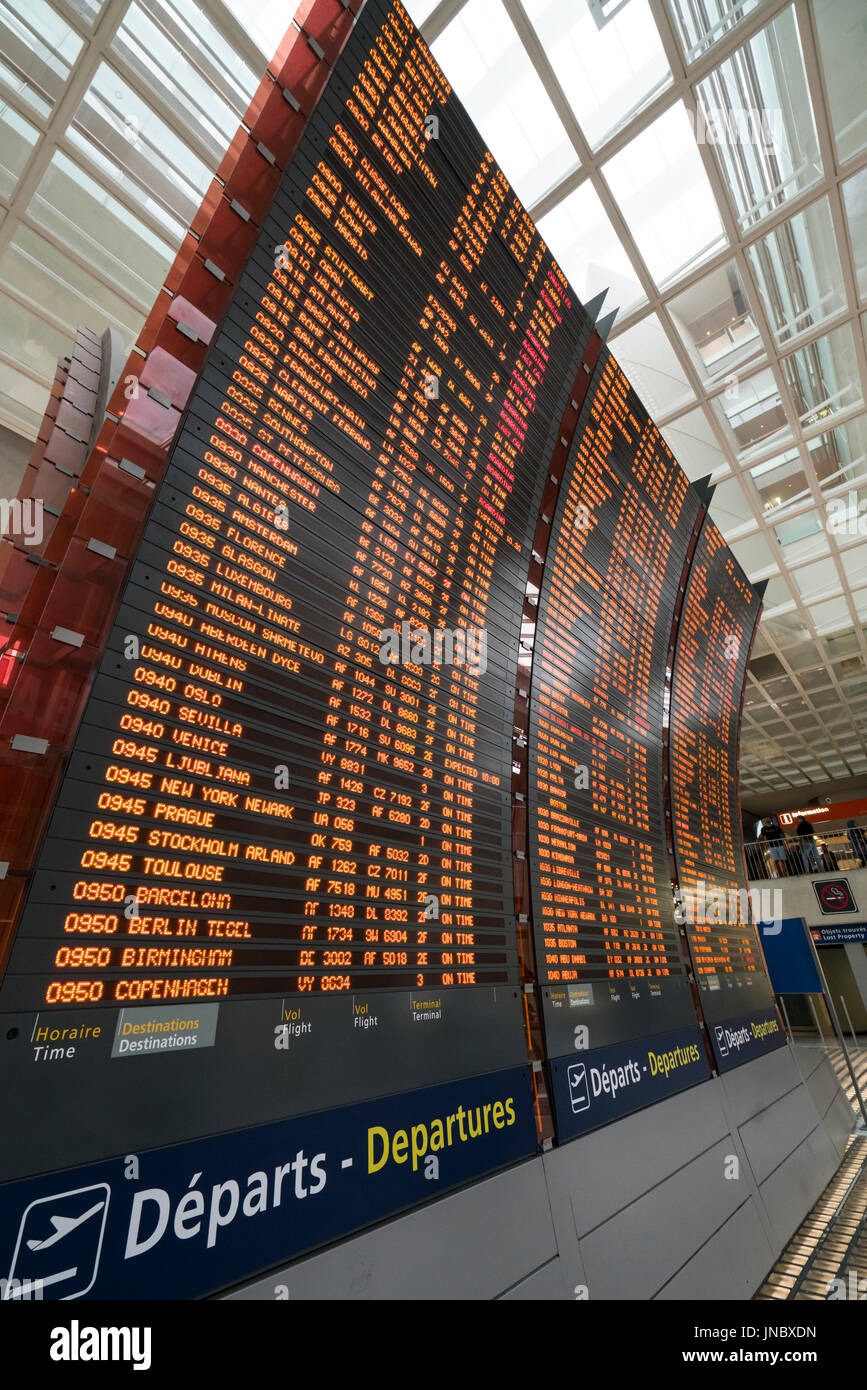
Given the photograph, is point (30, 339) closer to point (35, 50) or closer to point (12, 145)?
point (12, 145)

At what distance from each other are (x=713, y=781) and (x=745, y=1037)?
287cm

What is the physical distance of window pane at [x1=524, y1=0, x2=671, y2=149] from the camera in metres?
5.27

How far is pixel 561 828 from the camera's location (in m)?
4.29

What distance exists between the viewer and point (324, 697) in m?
2.72

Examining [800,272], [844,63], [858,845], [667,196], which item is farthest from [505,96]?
[858,845]

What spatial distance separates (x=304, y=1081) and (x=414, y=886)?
0.97 m

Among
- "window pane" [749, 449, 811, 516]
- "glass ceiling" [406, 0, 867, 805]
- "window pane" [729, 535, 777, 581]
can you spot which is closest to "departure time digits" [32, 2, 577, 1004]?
"glass ceiling" [406, 0, 867, 805]

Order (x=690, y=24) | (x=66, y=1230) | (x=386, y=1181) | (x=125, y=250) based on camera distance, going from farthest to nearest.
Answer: (x=125, y=250) < (x=690, y=24) < (x=386, y=1181) < (x=66, y=1230)

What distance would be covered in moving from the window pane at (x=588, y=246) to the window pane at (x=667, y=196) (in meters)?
0.22

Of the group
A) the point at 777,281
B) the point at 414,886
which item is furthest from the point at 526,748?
the point at 777,281

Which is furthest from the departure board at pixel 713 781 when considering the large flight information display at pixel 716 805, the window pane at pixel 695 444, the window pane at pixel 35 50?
the window pane at pixel 35 50

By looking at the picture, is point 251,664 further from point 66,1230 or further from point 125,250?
point 125,250

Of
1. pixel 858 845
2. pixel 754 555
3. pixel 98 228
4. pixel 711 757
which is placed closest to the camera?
pixel 98 228

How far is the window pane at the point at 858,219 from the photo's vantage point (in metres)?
6.81
